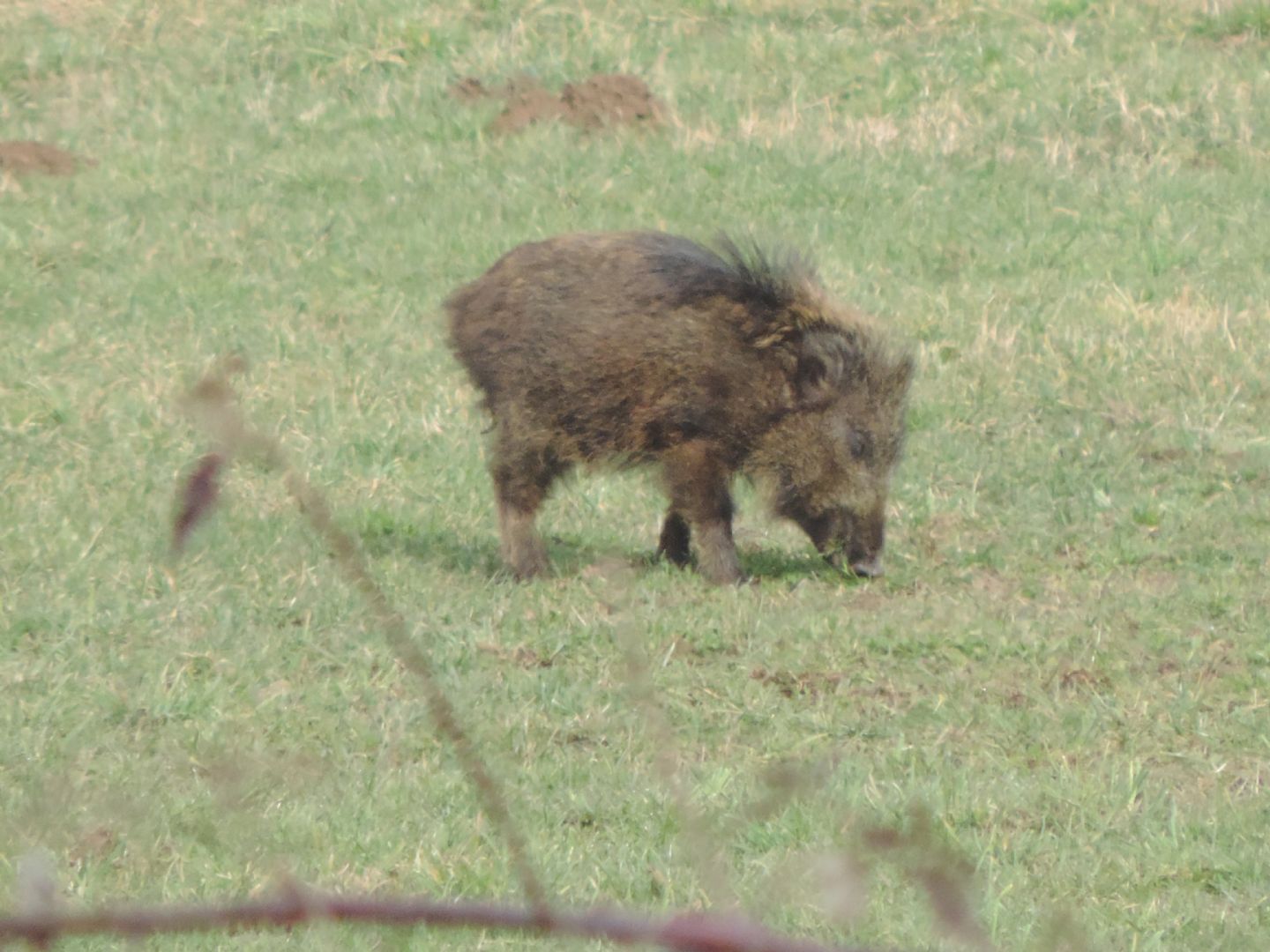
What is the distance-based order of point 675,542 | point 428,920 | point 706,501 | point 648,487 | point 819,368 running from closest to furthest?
point 428,920, point 706,501, point 819,368, point 675,542, point 648,487

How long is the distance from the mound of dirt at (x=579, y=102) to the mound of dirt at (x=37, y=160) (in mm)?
2803

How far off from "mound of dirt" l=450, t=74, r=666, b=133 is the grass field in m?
0.21

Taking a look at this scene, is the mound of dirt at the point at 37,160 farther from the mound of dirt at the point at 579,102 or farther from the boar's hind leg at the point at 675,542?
the boar's hind leg at the point at 675,542

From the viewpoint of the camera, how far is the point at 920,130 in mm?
13562

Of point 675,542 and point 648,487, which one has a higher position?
point 675,542

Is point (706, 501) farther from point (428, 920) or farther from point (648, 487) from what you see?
point (428, 920)

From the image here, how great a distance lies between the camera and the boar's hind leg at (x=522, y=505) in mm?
7211

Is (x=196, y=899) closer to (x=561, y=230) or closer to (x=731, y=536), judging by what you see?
(x=731, y=536)

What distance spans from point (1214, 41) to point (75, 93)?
352 inches

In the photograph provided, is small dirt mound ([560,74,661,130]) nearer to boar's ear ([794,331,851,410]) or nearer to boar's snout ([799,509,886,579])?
boar's ear ([794,331,851,410])

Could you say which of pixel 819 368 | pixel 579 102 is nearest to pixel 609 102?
pixel 579 102

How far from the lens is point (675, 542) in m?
7.64

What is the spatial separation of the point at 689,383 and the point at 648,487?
145 cm

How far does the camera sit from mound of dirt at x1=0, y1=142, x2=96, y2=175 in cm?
1277
